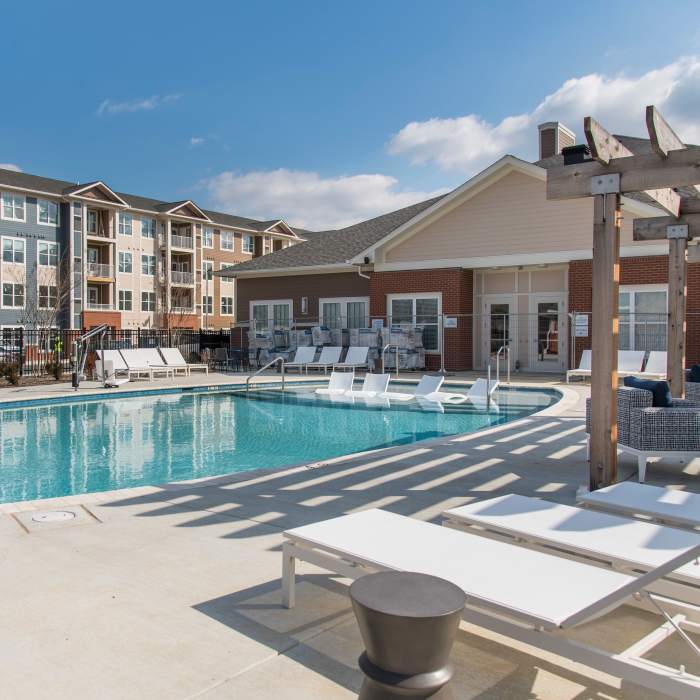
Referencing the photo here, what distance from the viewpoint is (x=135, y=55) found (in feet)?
78.8

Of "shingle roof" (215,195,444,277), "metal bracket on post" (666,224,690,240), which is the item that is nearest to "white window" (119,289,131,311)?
"shingle roof" (215,195,444,277)

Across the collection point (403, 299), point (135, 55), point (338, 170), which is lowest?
point (403, 299)

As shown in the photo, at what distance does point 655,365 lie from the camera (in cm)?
1547

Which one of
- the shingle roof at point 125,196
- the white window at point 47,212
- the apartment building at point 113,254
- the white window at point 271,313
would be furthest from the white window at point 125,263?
the white window at point 271,313

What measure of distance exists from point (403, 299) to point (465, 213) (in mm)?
3224

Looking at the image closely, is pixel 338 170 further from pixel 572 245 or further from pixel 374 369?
pixel 572 245

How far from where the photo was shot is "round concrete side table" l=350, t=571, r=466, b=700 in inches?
69.9

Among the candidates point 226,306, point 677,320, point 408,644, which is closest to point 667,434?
point 677,320

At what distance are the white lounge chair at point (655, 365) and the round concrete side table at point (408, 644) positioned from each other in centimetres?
1457

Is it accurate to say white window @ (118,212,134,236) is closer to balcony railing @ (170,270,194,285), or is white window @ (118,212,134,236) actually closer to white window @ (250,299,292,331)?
balcony railing @ (170,270,194,285)

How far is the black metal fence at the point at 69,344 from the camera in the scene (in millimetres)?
19406

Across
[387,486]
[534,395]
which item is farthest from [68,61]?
[387,486]

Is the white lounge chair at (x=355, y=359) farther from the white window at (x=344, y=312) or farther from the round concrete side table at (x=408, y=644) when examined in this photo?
the round concrete side table at (x=408, y=644)

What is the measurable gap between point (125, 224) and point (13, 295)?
888cm
